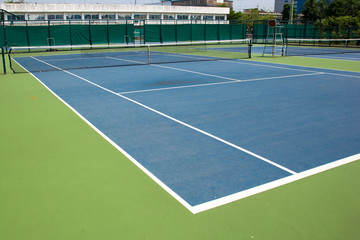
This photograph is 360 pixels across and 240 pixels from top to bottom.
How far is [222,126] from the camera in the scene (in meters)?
7.14

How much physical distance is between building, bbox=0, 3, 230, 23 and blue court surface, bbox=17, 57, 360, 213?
1782 inches

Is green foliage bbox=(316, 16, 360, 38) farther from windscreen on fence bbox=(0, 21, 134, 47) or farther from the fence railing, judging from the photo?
windscreen on fence bbox=(0, 21, 134, 47)

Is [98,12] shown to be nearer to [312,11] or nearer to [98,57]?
[98,57]

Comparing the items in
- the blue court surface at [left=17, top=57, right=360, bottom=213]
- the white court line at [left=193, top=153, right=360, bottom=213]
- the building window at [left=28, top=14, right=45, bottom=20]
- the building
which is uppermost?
the building

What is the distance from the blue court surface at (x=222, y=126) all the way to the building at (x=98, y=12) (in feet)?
148

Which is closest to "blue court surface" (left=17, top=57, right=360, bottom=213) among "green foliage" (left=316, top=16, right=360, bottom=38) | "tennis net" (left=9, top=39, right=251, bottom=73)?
"tennis net" (left=9, top=39, right=251, bottom=73)

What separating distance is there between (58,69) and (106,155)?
42.5ft

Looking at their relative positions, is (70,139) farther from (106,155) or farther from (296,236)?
(296,236)

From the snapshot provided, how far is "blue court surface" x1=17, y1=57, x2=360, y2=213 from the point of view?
4.80 metres

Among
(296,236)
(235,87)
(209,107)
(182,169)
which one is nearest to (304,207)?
(296,236)

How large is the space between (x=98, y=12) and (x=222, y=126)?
66.0 meters

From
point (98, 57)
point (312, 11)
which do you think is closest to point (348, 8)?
point (312, 11)

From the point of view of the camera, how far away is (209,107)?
884cm

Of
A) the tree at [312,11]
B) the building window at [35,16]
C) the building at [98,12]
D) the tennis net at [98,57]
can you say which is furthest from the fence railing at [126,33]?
the tree at [312,11]
